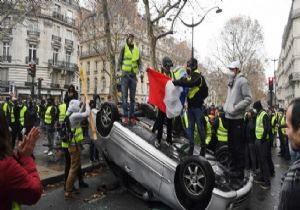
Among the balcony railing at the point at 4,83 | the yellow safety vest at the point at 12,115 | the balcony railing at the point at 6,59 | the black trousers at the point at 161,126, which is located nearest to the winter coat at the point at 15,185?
the black trousers at the point at 161,126

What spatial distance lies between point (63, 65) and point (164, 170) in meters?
50.2

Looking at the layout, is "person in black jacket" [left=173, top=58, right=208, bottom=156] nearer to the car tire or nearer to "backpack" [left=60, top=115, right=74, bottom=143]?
the car tire

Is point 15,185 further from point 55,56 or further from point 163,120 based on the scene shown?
point 55,56

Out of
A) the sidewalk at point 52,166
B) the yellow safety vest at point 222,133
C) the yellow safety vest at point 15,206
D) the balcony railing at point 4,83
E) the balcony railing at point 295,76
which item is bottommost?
the sidewalk at point 52,166

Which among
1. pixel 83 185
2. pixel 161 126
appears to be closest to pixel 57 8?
pixel 83 185

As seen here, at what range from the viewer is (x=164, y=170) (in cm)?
522

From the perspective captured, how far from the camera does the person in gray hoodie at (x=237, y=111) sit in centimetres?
605

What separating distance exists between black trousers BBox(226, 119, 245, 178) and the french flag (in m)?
1.03

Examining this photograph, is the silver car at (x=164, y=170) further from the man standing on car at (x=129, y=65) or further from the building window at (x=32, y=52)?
the building window at (x=32, y=52)

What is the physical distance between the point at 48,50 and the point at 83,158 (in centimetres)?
4347

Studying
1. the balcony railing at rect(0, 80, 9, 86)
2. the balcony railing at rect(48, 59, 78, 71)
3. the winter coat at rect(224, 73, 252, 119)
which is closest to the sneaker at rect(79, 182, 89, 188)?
the winter coat at rect(224, 73, 252, 119)

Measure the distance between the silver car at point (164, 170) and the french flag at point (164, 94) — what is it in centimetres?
59

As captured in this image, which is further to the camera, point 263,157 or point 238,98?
point 263,157

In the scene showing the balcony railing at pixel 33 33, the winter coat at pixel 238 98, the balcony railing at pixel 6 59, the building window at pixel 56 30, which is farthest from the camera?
the building window at pixel 56 30
